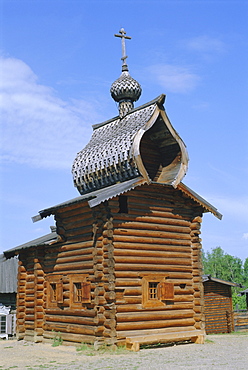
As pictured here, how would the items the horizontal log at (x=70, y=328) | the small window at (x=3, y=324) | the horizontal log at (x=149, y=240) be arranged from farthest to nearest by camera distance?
the small window at (x=3, y=324)
the horizontal log at (x=149, y=240)
the horizontal log at (x=70, y=328)

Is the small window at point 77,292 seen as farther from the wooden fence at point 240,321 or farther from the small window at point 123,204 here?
the wooden fence at point 240,321

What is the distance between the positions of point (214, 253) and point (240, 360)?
268 ft

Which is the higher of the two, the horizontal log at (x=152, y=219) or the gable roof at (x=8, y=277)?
the horizontal log at (x=152, y=219)

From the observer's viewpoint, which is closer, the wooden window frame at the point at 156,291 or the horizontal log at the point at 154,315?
the horizontal log at the point at 154,315

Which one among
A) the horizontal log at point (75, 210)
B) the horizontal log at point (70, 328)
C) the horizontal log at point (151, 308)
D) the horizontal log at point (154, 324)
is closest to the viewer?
the horizontal log at point (154, 324)

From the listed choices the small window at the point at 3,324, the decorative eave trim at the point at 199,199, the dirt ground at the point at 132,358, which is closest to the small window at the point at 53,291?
the dirt ground at the point at 132,358

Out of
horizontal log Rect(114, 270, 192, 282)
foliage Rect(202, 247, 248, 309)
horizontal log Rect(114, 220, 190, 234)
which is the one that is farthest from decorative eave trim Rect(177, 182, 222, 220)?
foliage Rect(202, 247, 248, 309)

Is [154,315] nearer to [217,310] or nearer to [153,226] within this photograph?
[153,226]

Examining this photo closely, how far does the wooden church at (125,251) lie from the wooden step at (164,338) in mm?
40

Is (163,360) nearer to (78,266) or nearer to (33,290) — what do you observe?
(78,266)

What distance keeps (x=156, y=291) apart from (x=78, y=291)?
121 inches

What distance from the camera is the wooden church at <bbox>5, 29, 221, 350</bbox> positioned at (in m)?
16.7

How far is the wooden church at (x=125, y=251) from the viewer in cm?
1672

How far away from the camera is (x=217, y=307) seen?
2888cm
